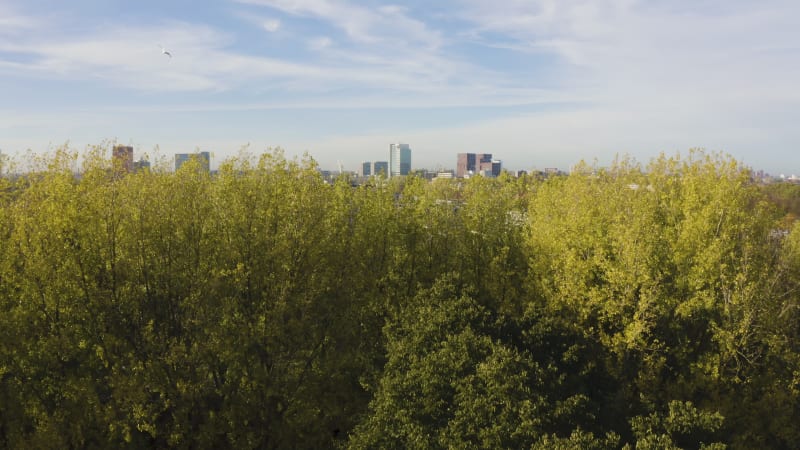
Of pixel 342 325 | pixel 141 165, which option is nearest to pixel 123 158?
pixel 141 165

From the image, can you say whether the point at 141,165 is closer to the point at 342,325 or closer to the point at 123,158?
the point at 123,158

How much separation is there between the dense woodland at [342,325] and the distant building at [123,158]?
0.68m

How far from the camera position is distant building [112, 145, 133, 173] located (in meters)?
26.2

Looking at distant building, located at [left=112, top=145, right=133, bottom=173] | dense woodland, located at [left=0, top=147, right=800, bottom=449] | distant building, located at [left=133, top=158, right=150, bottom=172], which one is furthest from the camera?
distant building, located at [left=133, top=158, right=150, bottom=172]

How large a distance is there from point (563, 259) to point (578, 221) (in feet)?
10.9

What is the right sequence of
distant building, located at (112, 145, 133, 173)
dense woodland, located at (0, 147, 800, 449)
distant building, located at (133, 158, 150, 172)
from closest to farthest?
dense woodland, located at (0, 147, 800, 449), distant building, located at (112, 145, 133, 173), distant building, located at (133, 158, 150, 172)

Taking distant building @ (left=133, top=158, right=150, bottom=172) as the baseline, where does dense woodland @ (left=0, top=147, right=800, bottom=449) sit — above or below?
below

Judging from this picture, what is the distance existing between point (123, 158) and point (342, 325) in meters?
13.9

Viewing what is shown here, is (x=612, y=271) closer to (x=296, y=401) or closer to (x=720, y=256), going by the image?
(x=720, y=256)

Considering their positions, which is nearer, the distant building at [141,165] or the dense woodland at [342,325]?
the dense woodland at [342,325]

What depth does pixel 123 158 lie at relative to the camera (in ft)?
87.3

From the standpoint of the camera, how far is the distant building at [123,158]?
26.2 m

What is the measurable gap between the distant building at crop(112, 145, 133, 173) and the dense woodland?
0.68 metres

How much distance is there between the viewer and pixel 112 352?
25.1 m
